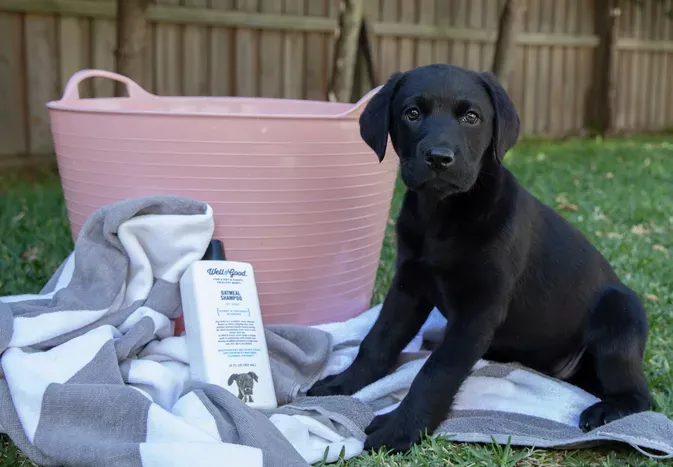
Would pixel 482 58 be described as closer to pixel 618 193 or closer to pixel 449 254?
pixel 618 193

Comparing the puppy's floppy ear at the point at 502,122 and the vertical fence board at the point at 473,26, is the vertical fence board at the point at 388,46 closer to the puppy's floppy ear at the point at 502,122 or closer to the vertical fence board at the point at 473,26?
the vertical fence board at the point at 473,26

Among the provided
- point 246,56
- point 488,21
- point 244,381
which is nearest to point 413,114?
point 244,381

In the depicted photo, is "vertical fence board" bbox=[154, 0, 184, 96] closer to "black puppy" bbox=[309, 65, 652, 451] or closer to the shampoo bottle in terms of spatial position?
the shampoo bottle

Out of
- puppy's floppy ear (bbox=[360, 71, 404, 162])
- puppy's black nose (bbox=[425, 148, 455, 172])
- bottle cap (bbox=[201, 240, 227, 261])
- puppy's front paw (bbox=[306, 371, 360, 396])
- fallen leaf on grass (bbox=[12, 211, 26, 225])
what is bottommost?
puppy's front paw (bbox=[306, 371, 360, 396])

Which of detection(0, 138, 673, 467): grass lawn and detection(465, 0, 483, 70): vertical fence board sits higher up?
detection(465, 0, 483, 70): vertical fence board

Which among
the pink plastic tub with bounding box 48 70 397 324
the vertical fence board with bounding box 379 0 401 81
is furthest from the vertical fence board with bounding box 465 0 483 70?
the pink plastic tub with bounding box 48 70 397 324

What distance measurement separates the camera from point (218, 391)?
208 centimetres

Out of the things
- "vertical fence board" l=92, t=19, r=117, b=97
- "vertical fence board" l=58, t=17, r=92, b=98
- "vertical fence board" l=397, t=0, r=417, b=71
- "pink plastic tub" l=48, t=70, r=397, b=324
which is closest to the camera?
"pink plastic tub" l=48, t=70, r=397, b=324

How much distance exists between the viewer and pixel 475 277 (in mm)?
2215

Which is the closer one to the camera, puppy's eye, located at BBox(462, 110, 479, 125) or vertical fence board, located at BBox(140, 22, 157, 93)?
puppy's eye, located at BBox(462, 110, 479, 125)

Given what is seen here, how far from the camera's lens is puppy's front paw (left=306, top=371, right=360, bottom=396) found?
243 centimetres

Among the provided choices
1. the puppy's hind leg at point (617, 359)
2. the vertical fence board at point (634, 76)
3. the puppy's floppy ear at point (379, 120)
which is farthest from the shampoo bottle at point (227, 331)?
the vertical fence board at point (634, 76)

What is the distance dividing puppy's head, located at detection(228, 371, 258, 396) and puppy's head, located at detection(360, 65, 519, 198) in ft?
2.38

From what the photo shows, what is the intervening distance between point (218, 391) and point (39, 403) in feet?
1.47
